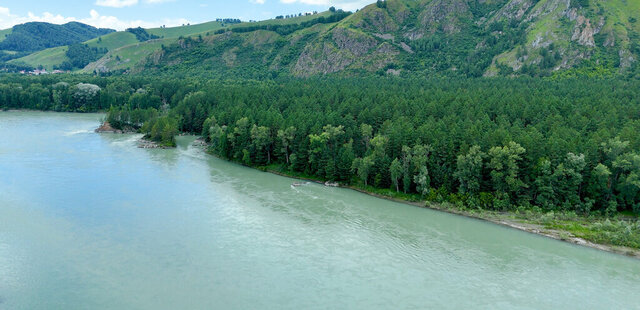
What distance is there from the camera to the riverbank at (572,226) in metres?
46.7

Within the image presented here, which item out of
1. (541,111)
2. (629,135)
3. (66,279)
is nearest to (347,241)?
(66,279)

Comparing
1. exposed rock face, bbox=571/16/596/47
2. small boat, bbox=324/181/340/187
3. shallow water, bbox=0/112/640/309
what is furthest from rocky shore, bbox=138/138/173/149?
exposed rock face, bbox=571/16/596/47

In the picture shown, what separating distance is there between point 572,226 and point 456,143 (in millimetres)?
18357

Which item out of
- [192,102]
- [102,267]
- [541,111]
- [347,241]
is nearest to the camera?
[102,267]

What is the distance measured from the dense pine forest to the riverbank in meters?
1.43

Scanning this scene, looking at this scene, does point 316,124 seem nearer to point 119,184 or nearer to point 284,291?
point 119,184

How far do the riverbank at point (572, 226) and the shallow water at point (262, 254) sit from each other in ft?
4.17

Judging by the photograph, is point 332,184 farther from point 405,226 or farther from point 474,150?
point 474,150

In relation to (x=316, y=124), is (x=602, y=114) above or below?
above

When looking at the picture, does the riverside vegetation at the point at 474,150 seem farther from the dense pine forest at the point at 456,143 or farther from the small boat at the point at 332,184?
the small boat at the point at 332,184

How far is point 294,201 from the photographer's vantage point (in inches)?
2383

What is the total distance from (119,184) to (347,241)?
3842 cm

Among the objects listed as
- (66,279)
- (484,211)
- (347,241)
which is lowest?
(66,279)

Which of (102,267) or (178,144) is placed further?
(178,144)
